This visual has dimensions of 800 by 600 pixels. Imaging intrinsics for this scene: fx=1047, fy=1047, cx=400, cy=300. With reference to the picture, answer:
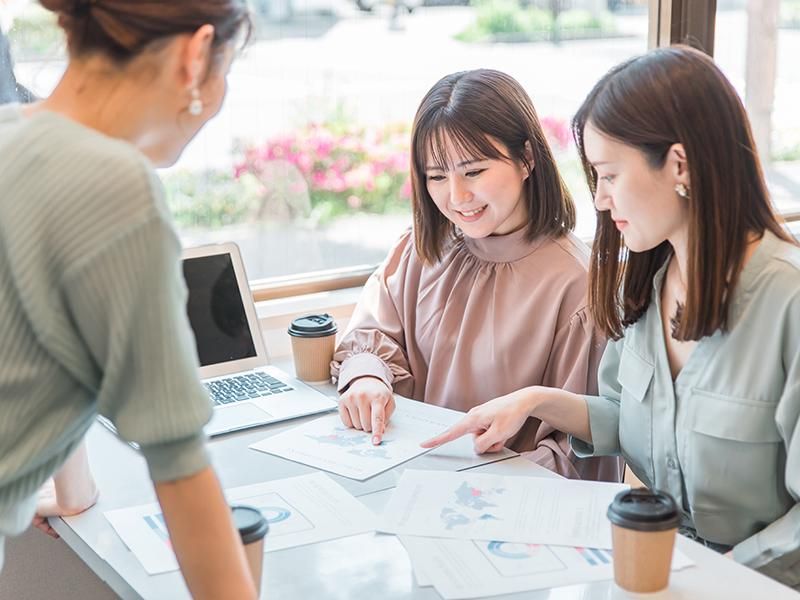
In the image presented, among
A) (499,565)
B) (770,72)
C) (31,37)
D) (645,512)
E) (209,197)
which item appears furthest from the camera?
(770,72)

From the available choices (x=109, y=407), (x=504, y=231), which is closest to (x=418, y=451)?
(x=504, y=231)

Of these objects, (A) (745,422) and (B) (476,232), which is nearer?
(A) (745,422)

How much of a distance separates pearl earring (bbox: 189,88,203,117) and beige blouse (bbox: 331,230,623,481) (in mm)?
993

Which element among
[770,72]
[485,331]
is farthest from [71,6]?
[770,72]

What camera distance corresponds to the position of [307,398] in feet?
6.35

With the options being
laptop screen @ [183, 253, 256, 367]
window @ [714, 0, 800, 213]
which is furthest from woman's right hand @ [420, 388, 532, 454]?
window @ [714, 0, 800, 213]

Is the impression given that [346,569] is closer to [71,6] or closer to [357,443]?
[357,443]

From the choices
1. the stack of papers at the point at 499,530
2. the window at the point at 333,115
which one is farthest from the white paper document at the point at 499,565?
the window at the point at 333,115

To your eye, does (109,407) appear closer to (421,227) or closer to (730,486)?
(730,486)

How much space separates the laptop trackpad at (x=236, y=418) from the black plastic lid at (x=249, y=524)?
0.58 m

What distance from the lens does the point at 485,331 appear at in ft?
6.50

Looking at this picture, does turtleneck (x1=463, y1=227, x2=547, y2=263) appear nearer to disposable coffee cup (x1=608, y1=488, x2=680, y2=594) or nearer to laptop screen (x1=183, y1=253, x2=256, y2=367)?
laptop screen (x1=183, y1=253, x2=256, y2=367)

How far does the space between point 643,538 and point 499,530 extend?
252 mm

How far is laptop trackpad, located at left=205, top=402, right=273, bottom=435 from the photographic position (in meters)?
1.78
